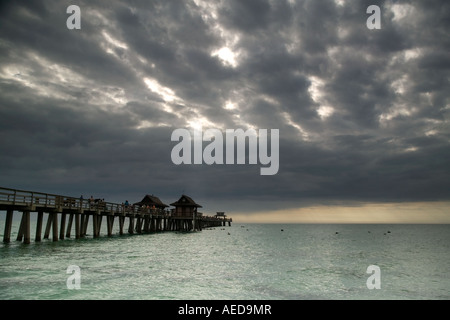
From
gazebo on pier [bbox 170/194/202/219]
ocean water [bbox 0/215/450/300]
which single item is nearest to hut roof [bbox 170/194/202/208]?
gazebo on pier [bbox 170/194/202/219]

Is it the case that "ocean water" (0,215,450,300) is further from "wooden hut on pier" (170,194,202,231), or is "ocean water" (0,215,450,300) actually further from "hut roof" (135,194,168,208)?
"hut roof" (135,194,168,208)

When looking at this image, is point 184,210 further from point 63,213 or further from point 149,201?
point 63,213

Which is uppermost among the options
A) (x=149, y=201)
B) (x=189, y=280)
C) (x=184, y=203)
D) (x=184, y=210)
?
(x=149, y=201)

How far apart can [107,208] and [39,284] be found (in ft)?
81.9

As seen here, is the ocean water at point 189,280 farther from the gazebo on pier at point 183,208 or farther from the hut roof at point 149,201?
the hut roof at point 149,201

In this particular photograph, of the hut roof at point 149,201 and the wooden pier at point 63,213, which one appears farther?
the hut roof at point 149,201

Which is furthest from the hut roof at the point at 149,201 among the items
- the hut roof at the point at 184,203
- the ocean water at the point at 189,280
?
the ocean water at the point at 189,280

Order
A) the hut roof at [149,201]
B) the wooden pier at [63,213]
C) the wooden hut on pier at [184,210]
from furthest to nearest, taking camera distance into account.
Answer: the hut roof at [149,201], the wooden hut on pier at [184,210], the wooden pier at [63,213]

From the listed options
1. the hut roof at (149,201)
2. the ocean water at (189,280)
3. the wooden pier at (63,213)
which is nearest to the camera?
the ocean water at (189,280)

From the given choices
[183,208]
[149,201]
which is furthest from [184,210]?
[149,201]

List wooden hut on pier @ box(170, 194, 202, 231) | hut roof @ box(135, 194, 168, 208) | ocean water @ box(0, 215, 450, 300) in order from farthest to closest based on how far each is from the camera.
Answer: hut roof @ box(135, 194, 168, 208) → wooden hut on pier @ box(170, 194, 202, 231) → ocean water @ box(0, 215, 450, 300)

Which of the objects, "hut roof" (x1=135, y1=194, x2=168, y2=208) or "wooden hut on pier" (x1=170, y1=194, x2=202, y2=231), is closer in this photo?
"wooden hut on pier" (x1=170, y1=194, x2=202, y2=231)

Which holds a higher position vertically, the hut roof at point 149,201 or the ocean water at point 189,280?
the hut roof at point 149,201
